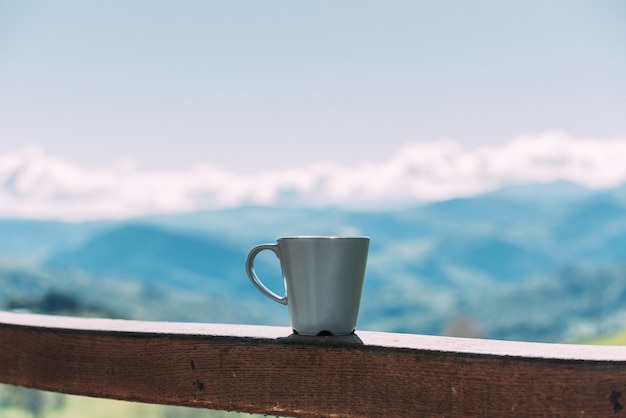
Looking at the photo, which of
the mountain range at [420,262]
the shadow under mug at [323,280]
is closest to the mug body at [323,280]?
the shadow under mug at [323,280]

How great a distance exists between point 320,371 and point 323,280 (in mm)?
95

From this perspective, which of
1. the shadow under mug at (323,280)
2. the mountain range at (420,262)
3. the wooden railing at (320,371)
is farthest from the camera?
the mountain range at (420,262)

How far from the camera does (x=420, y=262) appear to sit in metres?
24.6

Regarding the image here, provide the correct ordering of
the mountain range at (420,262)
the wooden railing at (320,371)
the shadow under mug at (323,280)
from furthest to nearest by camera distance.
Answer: the mountain range at (420,262) → the shadow under mug at (323,280) → the wooden railing at (320,371)

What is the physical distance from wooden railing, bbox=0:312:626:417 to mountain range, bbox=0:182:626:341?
18.1 m

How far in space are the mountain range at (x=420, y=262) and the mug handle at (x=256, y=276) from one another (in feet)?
59.6

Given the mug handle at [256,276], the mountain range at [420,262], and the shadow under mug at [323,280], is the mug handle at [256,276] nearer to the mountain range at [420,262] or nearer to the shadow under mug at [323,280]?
the shadow under mug at [323,280]

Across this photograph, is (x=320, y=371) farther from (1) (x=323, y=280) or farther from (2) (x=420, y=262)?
(2) (x=420, y=262)

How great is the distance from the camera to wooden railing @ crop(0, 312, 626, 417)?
0.62 m

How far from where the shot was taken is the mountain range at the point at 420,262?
2073cm

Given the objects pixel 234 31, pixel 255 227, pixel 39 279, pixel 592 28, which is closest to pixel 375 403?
pixel 39 279

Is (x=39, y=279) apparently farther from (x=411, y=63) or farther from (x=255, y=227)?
(x=411, y=63)

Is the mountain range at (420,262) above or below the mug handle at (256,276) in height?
above

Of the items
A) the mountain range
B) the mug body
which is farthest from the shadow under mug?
the mountain range
